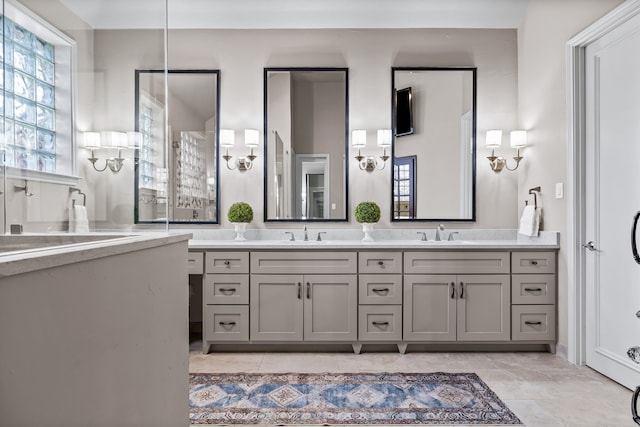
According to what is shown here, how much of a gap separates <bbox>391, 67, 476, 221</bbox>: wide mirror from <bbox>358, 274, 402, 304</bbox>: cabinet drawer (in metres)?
0.69

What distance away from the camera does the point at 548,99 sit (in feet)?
9.58

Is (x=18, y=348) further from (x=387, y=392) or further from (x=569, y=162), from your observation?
(x=569, y=162)

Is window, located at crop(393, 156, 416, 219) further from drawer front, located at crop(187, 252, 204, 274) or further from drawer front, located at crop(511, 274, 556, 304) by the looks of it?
drawer front, located at crop(187, 252, 204, 274)

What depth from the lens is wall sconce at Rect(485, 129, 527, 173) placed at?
3.24 meters

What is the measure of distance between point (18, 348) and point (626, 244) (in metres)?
2.82

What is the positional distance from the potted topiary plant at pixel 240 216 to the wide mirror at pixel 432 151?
4.17ft

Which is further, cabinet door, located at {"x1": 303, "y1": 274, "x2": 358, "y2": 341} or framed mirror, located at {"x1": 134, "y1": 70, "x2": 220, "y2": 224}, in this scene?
framed mirror, located at {"x1": 134, "y1": 70, "x2": 220, "y2": 224}

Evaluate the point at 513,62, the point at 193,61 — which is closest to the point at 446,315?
the point at 513,62

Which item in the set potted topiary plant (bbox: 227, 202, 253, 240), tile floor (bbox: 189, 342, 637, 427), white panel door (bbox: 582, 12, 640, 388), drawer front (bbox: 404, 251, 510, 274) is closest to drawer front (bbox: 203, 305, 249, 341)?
tile floor (bbox: 189, 342, 637, 427)

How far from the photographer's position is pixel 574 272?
8.63 ft

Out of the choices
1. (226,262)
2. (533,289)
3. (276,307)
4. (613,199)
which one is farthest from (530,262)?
(226,262)

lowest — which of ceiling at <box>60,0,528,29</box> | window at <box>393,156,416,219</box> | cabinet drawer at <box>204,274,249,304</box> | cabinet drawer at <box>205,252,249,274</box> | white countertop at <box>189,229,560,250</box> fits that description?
cabinet drawer at <box>204,274,249,304</box>

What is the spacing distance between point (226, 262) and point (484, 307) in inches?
76.8

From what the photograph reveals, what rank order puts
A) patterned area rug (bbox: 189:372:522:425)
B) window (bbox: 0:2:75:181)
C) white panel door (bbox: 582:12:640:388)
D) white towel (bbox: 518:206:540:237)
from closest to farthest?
window (bbox: 0:2:75:181) → patterned area rug (bbox: 189:372:522:425) → white panel door (bbox: 582:12:640:388) → white towel (bbox: 518:206:540:237)
